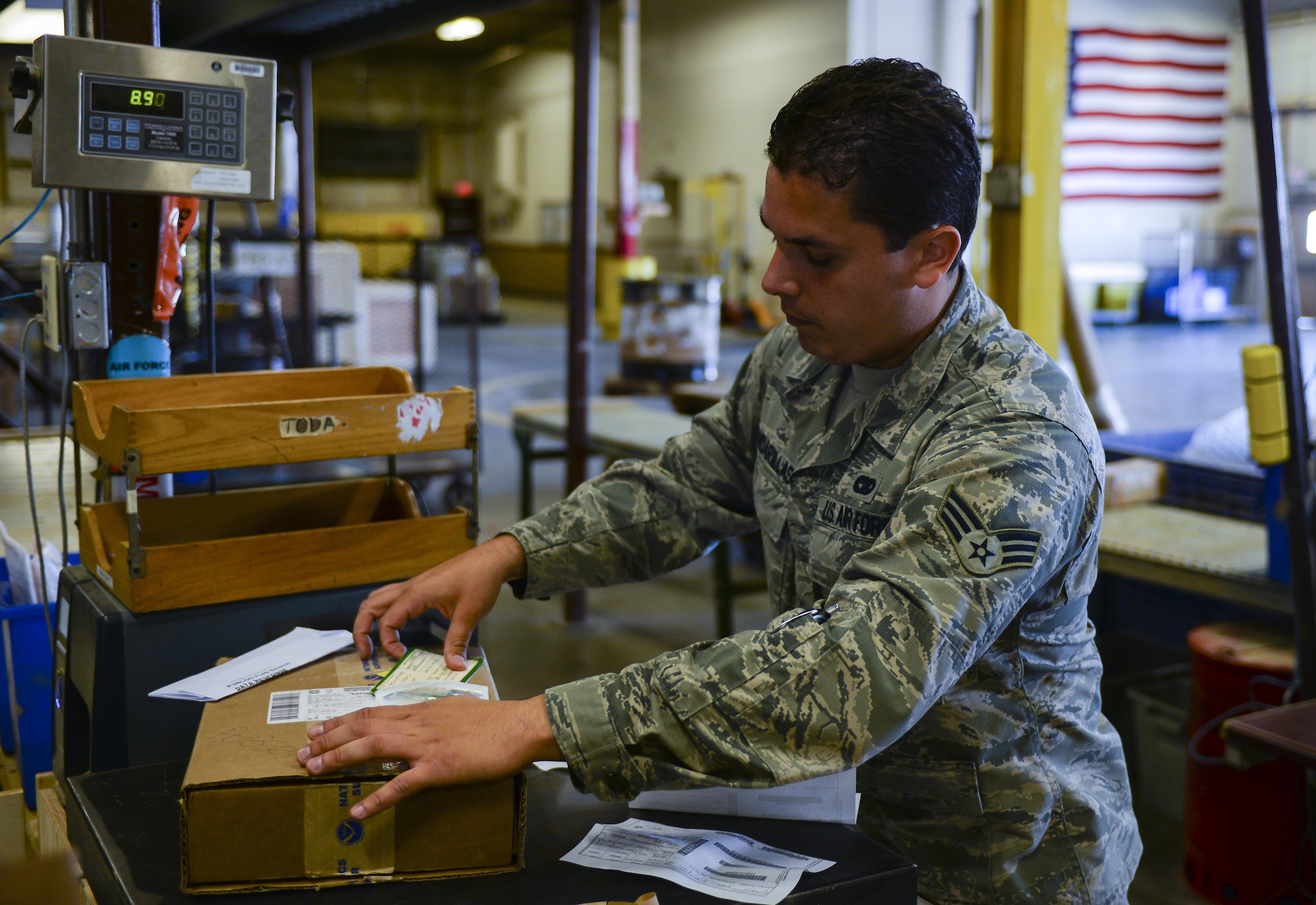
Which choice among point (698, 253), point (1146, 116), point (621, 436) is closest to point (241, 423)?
point (621, 436)


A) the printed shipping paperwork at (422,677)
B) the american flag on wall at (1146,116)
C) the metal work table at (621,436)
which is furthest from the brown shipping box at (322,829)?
the american flag on wall at (1146,116)

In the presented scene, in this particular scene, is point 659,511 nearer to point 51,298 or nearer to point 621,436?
point 51,298

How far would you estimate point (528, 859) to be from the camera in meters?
1.12

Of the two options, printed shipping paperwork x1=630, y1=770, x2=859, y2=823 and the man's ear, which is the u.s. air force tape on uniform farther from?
the man's ear

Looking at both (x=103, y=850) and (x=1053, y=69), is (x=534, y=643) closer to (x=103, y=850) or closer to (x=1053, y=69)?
Result: (x=1053, y=69)

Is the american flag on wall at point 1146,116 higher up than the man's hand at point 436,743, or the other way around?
the american flag on wall at point 1146,116

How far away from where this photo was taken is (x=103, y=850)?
1122mm

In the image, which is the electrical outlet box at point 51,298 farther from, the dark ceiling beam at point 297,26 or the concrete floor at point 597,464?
the dark ceiling beam at point 297,26

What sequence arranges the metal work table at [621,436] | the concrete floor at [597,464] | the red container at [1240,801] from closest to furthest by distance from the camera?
the red container at [1240,801] < the concrete floor at [597,464] < the metal work table at [621,436]

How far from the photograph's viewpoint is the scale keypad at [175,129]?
5.72 ft

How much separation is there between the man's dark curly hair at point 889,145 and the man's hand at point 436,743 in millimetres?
636

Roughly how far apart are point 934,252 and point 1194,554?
207 cm

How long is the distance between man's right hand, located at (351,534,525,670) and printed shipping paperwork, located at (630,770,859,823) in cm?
34

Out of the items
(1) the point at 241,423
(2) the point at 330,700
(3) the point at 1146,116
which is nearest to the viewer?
(2) the point at 330,700
